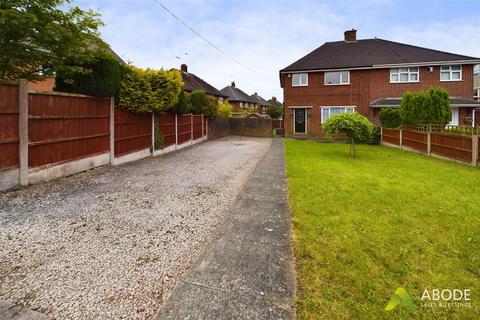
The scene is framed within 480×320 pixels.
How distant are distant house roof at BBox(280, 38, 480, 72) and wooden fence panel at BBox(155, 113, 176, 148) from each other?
42.6 feet

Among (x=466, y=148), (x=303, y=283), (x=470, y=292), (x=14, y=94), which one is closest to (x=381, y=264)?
(x=470, y=292)

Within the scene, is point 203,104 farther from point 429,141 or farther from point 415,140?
point 429,141

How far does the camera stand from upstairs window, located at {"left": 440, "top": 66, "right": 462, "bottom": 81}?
771 inches

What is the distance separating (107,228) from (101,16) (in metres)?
5.71

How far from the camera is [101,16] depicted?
6938 millimetres

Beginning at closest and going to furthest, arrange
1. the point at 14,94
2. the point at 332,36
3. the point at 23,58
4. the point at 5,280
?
the point at 5,280 < the point at 14,94 < the point at 23,58 < the point at 332,36

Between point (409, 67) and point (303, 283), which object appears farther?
point (409, 67)

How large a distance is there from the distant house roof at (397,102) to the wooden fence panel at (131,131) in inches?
661

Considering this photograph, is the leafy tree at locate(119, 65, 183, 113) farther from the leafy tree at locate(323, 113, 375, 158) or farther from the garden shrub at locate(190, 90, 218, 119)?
the garden shrub at locate(190, 90, 218, 119)

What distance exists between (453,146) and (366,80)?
12.0 meters

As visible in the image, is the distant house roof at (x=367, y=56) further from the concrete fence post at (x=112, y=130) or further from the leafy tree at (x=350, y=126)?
the concrete fence post at (x=112, y=130)

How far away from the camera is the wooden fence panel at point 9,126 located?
208 inches

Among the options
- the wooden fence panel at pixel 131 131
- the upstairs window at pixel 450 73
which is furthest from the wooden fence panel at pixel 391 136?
the wooden fence panel at pixel 131 131

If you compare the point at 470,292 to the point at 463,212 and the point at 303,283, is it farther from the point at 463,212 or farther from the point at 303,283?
the point at 463,212
